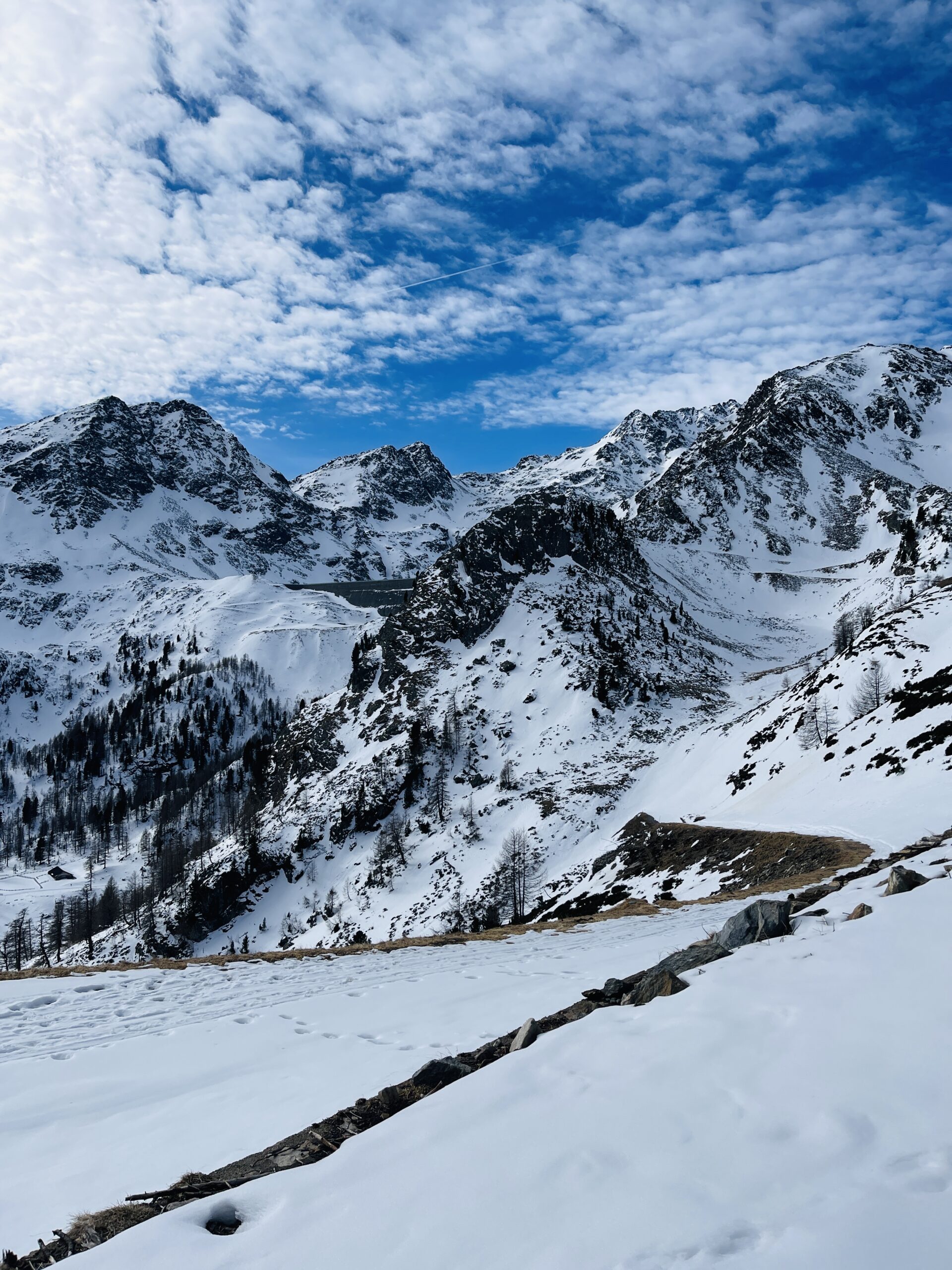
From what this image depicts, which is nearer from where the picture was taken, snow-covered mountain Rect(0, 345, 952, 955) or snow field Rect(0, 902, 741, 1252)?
snow field Rect(0, 902, 741, 1252)

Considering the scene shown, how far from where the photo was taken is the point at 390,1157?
479cm

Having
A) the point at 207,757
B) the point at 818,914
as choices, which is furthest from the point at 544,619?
the point at 207,757

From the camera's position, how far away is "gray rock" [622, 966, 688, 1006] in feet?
25.1

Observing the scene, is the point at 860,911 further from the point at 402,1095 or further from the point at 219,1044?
the point at 219,1044

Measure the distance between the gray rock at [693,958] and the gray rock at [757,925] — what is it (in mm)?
A: 334

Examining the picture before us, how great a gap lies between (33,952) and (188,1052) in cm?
11876

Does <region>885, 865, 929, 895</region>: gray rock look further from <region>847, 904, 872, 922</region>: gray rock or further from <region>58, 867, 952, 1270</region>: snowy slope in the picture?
<region>58, 867, 952, 1270</region>: snowy slope

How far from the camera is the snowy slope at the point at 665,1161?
3.35m

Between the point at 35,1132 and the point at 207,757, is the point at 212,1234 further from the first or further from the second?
the point at 207,757

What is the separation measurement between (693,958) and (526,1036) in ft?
8.90

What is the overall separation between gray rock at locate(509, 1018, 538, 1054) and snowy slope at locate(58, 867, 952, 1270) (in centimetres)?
67

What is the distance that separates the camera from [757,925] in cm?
937

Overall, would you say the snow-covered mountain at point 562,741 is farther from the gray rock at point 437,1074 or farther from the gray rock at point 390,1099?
the gray rock at point 390,1099

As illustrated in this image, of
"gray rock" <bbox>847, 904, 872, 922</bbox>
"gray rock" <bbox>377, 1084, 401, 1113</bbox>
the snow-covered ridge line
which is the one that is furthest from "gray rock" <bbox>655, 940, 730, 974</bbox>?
"gray rock" <bbox>377, 1084, 401, 1113</bbox>
